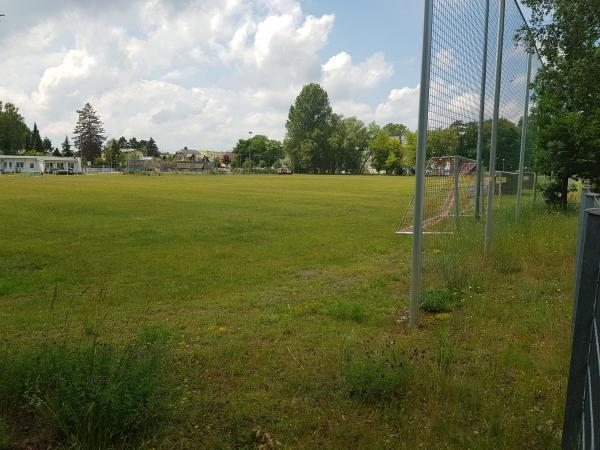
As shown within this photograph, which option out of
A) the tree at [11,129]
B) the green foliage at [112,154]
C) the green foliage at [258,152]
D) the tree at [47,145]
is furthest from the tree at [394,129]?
the tree at [47,145]

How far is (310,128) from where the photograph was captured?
118188 millimetres

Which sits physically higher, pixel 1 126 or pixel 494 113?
pixel 1 126

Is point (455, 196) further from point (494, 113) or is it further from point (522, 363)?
point (522, 363)

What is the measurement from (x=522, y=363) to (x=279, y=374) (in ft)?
6.45

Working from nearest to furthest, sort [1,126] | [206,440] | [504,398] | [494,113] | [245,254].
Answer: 1. [206,440]
2. [504,398]
3. [494,113]
4. [245,254]
5. [1,126]

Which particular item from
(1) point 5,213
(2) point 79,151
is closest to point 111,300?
(1) point 5,213

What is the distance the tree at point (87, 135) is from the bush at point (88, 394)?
15245cm

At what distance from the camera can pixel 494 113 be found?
9.70 m

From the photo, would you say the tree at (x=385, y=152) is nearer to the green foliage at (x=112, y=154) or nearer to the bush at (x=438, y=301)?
the green foliage at (x=112, y=154)

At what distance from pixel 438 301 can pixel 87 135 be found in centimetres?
15268

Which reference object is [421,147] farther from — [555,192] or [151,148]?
[151,148]

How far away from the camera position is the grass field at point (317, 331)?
10.8 feet

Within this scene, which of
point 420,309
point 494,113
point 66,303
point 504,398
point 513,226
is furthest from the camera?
point 513,226

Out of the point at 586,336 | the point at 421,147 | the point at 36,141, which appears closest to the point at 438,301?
the point at 421,147
